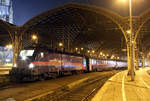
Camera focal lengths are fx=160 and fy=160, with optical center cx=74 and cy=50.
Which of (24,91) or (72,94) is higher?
(24,91)

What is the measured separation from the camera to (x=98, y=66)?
42438mm

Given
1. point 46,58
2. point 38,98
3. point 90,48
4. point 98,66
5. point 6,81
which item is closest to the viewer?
point 38,98

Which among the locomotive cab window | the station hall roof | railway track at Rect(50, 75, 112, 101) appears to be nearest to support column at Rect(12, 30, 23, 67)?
the station hall roof

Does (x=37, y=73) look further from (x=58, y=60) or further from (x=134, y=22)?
(x=134, y=22)

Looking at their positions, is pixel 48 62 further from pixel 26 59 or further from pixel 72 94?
pixel 72 94

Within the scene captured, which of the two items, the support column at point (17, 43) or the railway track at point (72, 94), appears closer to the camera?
the railway track at point (72, 94)

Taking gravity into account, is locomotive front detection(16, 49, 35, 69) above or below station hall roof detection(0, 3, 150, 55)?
below

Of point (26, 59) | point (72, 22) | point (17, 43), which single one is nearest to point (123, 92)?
point (26, 59)

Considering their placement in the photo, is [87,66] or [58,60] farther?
[87,66]

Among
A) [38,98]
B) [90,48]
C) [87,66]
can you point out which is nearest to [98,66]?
[87,66]

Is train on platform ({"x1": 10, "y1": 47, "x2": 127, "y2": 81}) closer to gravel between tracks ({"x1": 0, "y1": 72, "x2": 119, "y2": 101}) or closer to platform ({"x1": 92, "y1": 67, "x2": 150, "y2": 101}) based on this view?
gravel between tracks ({"x1": 0, "y1": 72, "x2": 119, "y2": 101})

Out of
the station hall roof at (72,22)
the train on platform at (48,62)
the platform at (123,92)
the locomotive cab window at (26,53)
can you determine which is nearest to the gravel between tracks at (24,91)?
the train on platform at (48,62)

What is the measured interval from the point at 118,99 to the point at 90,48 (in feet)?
244

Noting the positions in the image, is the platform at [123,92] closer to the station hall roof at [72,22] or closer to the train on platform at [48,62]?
the train on platform at [48,62]
